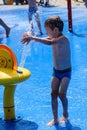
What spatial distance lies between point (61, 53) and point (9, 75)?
0.67 meters

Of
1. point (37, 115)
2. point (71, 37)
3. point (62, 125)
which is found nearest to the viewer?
point (62, 125)

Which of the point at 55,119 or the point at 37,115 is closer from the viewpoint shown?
the point at 55,119

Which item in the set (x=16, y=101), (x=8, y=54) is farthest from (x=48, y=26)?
(x=16, y=101)

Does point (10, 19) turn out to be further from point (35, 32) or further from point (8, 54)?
point (8, 54)

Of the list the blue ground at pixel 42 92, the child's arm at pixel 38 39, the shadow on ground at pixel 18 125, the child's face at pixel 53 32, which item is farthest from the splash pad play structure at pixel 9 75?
the child's face at pixel 53 32

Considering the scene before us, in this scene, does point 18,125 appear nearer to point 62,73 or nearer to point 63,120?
point 63,120

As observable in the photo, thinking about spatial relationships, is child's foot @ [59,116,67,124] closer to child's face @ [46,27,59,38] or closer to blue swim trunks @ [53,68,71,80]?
blue swim trunks @ [53,68,71,80]

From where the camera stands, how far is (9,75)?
14.1 feet

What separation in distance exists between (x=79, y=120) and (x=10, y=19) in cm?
1035


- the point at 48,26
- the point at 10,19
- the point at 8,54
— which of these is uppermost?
the point at 48,26

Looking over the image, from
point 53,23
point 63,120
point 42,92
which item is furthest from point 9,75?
point 42,92

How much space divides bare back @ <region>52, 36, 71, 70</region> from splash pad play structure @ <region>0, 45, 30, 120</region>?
0.39m

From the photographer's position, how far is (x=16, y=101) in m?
5.53

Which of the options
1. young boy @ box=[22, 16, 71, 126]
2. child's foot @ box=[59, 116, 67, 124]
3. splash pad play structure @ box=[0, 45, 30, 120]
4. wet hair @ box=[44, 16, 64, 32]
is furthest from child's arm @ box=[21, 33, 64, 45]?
child's foot @ box=[59, 116, 67, 124]
